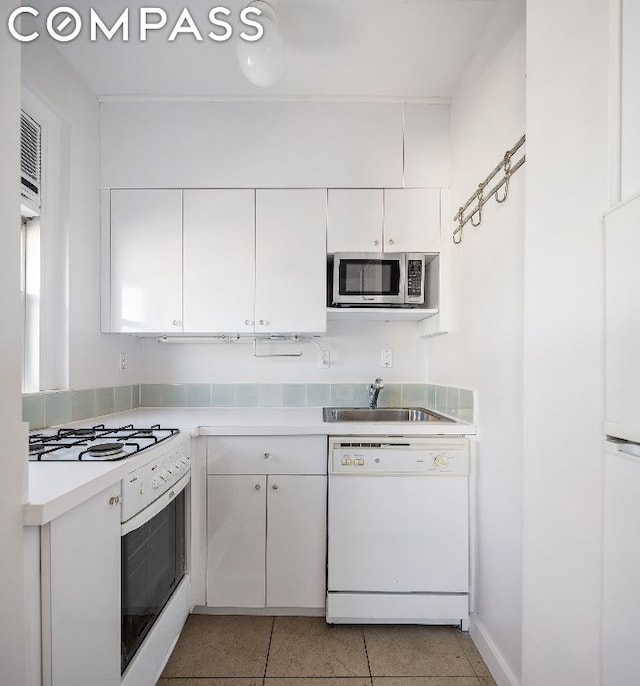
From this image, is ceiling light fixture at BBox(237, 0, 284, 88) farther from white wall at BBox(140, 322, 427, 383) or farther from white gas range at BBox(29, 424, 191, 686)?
white gas range at BBox(29, 424, 191, 686)

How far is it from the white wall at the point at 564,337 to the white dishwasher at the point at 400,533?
30.1 inches

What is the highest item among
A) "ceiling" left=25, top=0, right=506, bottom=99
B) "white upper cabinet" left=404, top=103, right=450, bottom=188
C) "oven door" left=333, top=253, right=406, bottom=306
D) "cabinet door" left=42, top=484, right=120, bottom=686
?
"ceiling" left=25, top=0, right=506, bottom=99

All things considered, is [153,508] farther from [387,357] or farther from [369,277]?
[387,357]

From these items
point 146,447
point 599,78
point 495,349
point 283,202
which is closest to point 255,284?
point 283,202

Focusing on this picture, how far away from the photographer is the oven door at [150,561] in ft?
4.20

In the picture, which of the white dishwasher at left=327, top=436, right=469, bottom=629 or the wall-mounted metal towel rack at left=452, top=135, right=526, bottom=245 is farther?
the white dishwasher at left=327, top=436, right=469, bottom=629

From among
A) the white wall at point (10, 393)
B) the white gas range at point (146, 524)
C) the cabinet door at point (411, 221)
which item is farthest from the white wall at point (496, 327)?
the white wall at point (10, 393)

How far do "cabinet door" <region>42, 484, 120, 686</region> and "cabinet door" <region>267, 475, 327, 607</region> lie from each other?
0.80 metres

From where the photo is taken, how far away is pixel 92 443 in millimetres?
1533

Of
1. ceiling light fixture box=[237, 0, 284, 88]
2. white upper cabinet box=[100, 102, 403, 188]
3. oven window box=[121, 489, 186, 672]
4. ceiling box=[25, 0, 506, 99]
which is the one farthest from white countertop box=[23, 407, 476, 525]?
ceiling box=[25, 0, 506, 99]

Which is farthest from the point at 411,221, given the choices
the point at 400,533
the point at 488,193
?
the point at 400,533

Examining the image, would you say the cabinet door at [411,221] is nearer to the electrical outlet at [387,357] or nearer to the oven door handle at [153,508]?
the electrical outlet at [387,357]

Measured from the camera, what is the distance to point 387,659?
171 centimetres

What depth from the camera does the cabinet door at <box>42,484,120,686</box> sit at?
3.06 feet
